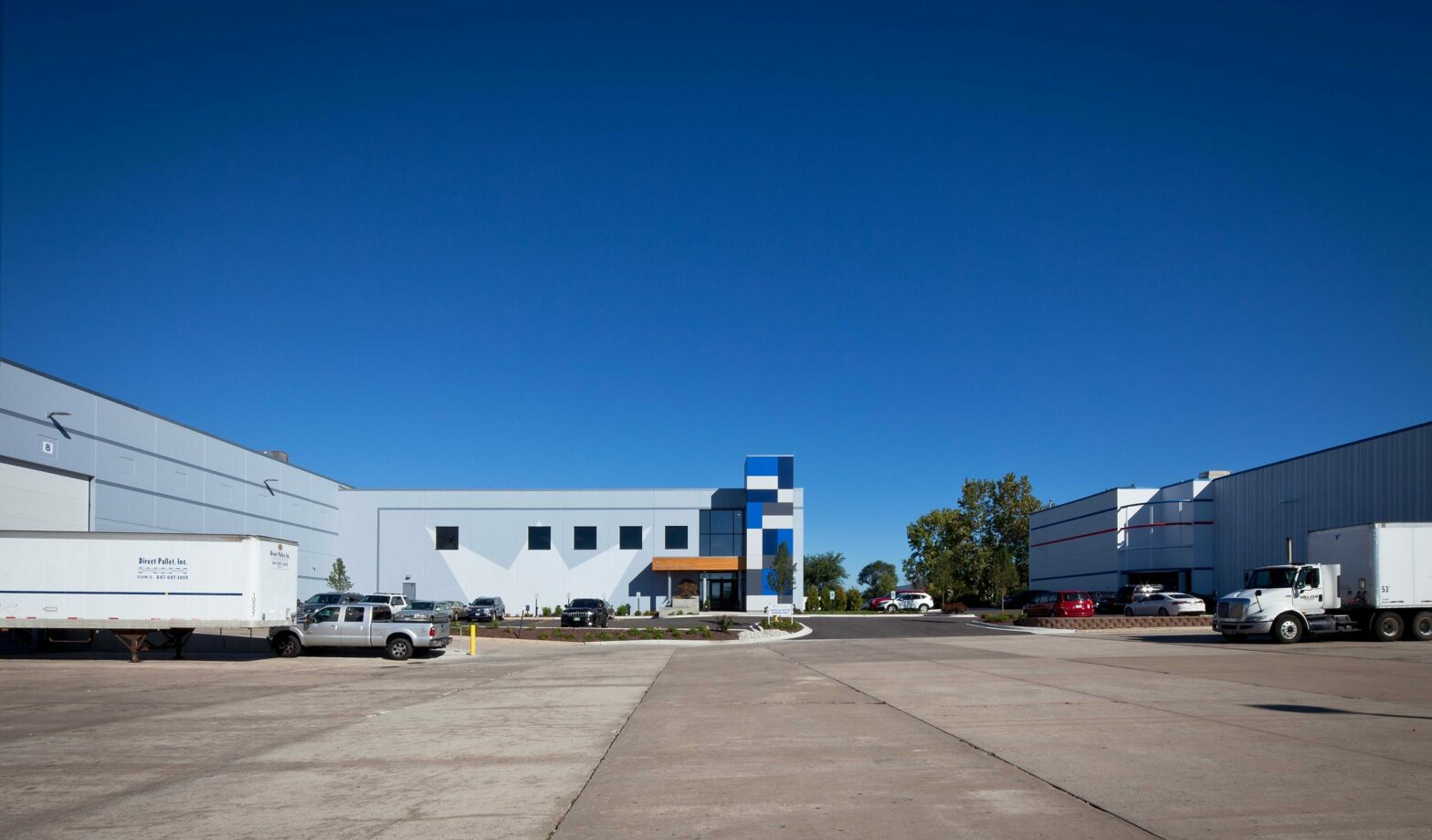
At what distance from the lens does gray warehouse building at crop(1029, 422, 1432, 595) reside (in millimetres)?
45125

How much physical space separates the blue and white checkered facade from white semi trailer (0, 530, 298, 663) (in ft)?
146

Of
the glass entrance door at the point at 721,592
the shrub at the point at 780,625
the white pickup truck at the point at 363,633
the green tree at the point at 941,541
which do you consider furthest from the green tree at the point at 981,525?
the white pickup truck at the point at 363,633

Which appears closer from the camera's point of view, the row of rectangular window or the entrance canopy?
the entrance canopy

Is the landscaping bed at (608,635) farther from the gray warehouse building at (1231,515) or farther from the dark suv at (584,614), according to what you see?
the gray warehouse building at (1231,515)

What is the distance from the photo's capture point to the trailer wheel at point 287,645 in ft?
105

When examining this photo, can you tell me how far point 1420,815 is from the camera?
26.1ft

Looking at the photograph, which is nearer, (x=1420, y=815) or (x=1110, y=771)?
(x=1420, y=815)

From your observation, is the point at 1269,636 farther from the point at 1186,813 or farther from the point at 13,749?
the point at 13,749

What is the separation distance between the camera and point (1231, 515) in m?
61.0

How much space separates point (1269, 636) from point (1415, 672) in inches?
519

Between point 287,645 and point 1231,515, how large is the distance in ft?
178

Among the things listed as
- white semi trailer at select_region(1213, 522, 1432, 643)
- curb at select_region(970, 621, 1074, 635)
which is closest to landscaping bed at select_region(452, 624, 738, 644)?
curb at select_region(970, 621, 1074, 635)

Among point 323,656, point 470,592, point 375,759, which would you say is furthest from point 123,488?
point 375,759

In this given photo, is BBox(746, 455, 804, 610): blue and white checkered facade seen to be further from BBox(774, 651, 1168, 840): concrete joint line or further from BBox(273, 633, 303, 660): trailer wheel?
BBox(774, 651, 1168, 840): concrete joint line
